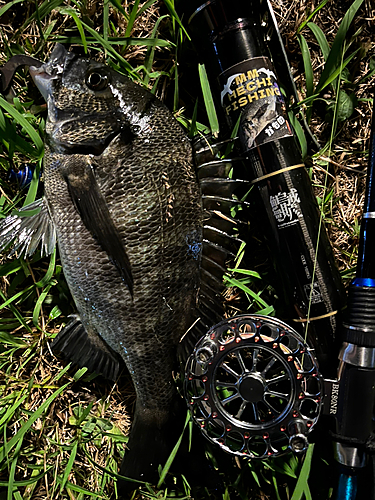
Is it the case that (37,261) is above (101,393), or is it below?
above

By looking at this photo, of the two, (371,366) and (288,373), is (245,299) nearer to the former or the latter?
(288,373)

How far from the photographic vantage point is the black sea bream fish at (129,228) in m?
1.66

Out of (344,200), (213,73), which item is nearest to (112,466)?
(344,200)

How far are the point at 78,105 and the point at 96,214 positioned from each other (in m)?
0.45

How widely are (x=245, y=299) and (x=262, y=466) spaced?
80 centimetres

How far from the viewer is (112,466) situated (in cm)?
203

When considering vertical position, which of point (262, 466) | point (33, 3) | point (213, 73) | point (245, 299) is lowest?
point (262, 466)

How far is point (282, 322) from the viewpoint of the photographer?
170cm

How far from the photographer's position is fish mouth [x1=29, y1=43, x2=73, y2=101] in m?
1.66

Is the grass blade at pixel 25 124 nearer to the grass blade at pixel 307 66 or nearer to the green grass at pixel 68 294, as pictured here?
the green grass at pixel 68 294

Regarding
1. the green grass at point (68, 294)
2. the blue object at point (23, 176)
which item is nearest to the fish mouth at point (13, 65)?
the green grass at point (68, 294)

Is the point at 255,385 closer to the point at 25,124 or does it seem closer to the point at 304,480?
the point at 304,480

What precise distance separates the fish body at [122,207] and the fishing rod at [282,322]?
0.77ft

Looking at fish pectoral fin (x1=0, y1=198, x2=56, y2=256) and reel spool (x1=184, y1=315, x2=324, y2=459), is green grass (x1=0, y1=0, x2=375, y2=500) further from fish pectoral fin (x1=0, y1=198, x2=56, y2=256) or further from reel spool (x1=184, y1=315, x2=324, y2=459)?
reel spool (x1=184, y1=315, x2=324, y2=459)
